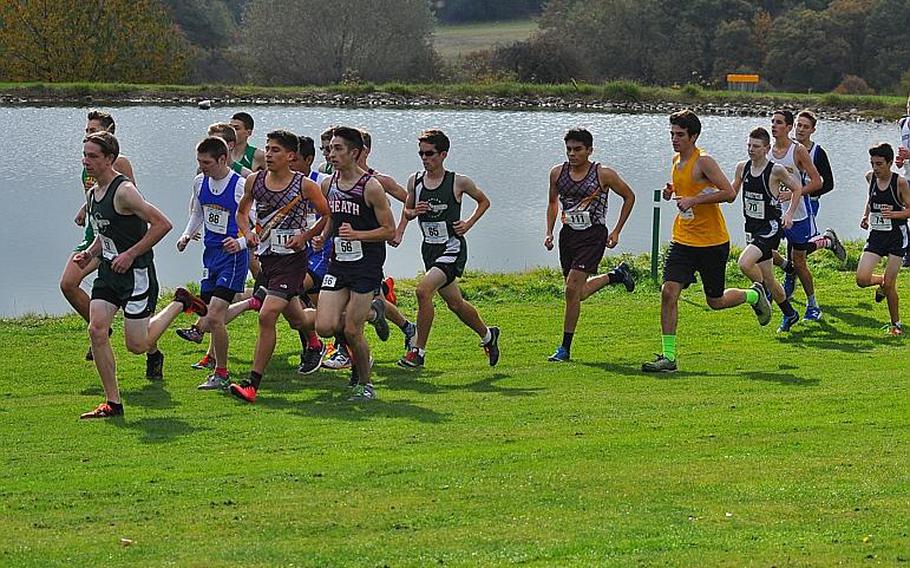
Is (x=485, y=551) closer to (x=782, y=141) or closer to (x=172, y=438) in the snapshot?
(x=172, y=438)

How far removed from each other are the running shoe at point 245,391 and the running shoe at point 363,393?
29.5 inches

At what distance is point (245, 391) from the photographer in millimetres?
11086

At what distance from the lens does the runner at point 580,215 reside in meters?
13.2

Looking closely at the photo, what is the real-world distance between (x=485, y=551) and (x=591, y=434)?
9.75 feet

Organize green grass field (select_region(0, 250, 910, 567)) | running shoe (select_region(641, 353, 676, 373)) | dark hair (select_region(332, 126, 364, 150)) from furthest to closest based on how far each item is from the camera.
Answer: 1. running shoe (select_region(641, 353, 676, 373))
2. dark hair (select_region(332, 126, 364, 150))
3. green grass field (select_region(0, 250, 910, 567))

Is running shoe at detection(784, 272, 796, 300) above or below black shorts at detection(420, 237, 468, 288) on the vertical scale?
below

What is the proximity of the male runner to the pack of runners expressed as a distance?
17mm

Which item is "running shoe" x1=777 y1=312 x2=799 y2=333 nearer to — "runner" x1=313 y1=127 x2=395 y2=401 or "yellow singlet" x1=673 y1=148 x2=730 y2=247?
"yellow singlet" x1=673 y1=148 x2=730 y2=247

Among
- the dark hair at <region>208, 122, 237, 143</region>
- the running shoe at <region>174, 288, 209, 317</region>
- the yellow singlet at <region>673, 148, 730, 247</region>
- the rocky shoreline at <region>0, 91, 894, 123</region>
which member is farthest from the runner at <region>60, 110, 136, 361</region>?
the rocky shoreline at <region>0, 91, 894, 123</region>

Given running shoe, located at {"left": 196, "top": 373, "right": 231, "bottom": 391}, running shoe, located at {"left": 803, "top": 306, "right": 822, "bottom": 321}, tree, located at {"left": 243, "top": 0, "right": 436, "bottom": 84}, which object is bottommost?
running shoe, located at {"left": 803, "top": 306, "right": 822, "bottom": 321}

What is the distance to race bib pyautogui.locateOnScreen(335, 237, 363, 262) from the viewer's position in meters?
11.1

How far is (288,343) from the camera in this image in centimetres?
1434

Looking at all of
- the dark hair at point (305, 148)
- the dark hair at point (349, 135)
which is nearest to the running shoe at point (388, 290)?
the dark hair at point (305, 148)

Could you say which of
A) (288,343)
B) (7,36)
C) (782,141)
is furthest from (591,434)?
(7,36)
